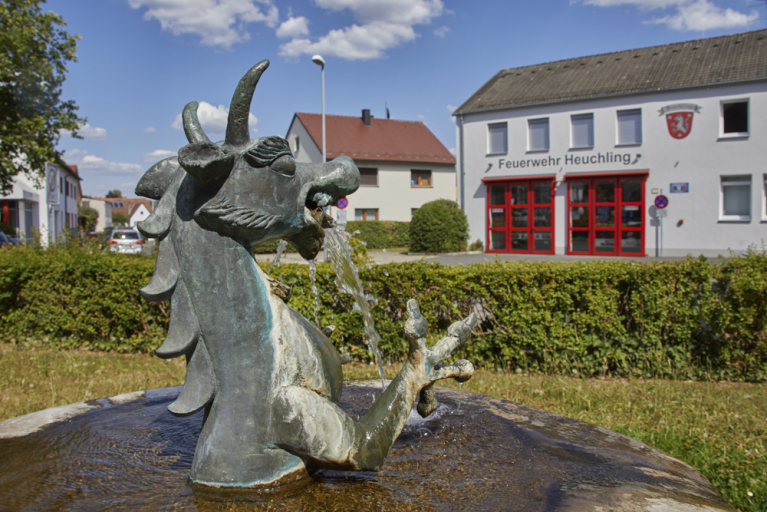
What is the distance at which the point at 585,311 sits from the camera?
5.82 meters

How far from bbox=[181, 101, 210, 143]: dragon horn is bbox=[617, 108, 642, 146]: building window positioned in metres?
23.3

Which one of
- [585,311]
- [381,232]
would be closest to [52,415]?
[585,311]

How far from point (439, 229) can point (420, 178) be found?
10937 millimetres

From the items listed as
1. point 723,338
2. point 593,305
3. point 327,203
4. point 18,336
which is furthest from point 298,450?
point 18,336

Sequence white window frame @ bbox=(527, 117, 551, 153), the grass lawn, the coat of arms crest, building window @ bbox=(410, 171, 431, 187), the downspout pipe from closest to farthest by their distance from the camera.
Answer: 1. the grass lawn
2. the coat of arms crest
3. white window frame @ bbox=(527, 117, 551, 153)
4. the downspout pipe
5. building window @ bbox=(410, 171, 431, 187)

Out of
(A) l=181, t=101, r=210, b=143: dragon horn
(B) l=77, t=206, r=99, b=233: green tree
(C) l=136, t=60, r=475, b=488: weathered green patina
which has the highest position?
(B) l=77, t=206, r=99, b=233: green tree

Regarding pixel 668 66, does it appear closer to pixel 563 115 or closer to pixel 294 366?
pixel 563 115

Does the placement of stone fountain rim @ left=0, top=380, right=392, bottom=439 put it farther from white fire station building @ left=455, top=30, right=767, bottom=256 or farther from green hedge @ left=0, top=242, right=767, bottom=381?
white fire station building @ left=455, top=30, right=767, bottom=256

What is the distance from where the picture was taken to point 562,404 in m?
4.70

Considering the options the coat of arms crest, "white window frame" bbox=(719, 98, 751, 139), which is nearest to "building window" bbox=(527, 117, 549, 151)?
the coat of arms crest

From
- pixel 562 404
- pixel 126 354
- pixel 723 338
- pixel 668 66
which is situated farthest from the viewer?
pixel 668 66

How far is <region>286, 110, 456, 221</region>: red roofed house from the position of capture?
32344 millimetres

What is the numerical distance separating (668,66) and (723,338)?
68.5ft

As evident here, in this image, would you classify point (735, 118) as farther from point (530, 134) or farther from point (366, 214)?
point (366, 214)
